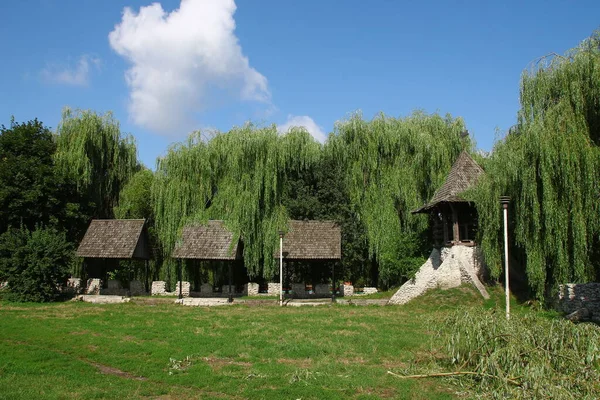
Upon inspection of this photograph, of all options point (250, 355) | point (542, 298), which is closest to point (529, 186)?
point (542, 298)

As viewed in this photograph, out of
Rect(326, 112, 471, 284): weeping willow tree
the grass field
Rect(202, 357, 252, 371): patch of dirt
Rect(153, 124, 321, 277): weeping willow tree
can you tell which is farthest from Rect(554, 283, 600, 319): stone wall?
Rect(153, 124, 321, 277): weeping willow tree

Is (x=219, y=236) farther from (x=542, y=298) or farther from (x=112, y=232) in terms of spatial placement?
(x=542, y=298)

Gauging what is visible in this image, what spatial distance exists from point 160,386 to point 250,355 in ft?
8.92

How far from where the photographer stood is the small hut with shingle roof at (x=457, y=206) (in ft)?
69.8

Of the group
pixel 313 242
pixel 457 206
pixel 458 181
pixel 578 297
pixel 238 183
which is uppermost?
pixel 238 183

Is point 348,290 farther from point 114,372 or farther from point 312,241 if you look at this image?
point 114,372

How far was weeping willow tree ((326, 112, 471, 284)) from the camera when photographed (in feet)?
83.7

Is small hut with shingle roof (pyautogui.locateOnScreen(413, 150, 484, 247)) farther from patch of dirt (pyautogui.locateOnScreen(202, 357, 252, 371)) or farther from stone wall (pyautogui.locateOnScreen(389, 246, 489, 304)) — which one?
patch of dirt (pyautogui.locateOnScreen(202, 357, 252, 371))

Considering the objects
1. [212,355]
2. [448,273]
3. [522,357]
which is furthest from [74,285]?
[522,357]

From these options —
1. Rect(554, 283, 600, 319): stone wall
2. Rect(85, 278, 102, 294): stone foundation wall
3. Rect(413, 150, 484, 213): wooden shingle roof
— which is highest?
Rect(413, 150, 484, 213): wooden shingle roof

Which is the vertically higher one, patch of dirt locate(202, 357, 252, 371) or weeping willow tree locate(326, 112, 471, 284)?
weeping willow tree locate(326, 112, 471, 284)

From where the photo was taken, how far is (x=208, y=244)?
24.7 meters

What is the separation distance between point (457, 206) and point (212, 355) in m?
14.5

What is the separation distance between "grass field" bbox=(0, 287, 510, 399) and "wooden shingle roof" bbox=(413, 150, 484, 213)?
569cm
